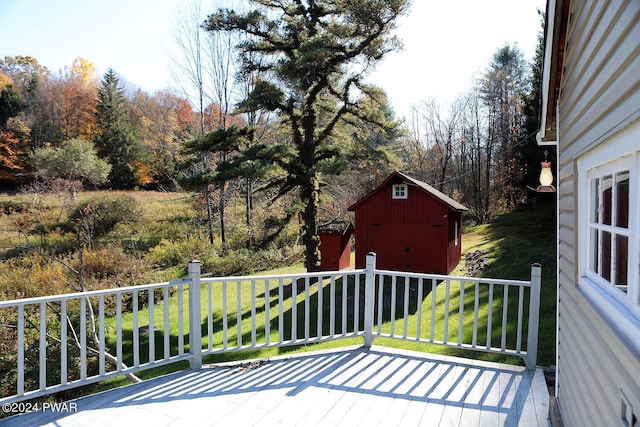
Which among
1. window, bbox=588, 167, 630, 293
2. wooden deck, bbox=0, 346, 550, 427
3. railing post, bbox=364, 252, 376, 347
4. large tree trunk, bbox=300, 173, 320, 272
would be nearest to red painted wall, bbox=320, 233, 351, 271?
large tree trunk, bbox=300, 173, 320, 272

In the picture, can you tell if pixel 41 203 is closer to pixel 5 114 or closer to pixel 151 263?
pixel 151 263

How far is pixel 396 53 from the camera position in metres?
9.68

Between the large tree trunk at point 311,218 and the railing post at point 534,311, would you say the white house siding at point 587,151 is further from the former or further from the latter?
the large tree trunk at point 311,218

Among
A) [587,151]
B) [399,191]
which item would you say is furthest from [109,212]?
[587,151]

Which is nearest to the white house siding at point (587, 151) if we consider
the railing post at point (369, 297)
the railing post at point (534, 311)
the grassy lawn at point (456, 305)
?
the railing post at point (534, 311)

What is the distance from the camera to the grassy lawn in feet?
20.5

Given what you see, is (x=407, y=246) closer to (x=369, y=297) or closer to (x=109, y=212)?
(x=369, y=297)

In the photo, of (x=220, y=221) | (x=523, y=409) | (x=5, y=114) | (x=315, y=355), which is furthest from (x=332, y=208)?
(x=5, y=114)

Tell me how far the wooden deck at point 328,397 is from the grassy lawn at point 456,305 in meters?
0.71

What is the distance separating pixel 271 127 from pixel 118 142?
49.2ft

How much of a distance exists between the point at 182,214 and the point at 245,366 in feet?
49.8

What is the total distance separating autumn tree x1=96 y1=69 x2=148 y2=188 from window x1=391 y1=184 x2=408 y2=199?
18890mm

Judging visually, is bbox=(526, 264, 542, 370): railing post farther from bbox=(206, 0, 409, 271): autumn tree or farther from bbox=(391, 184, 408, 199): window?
bbox=(391, 184, 408, 199): window

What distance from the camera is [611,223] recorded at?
169 cm
